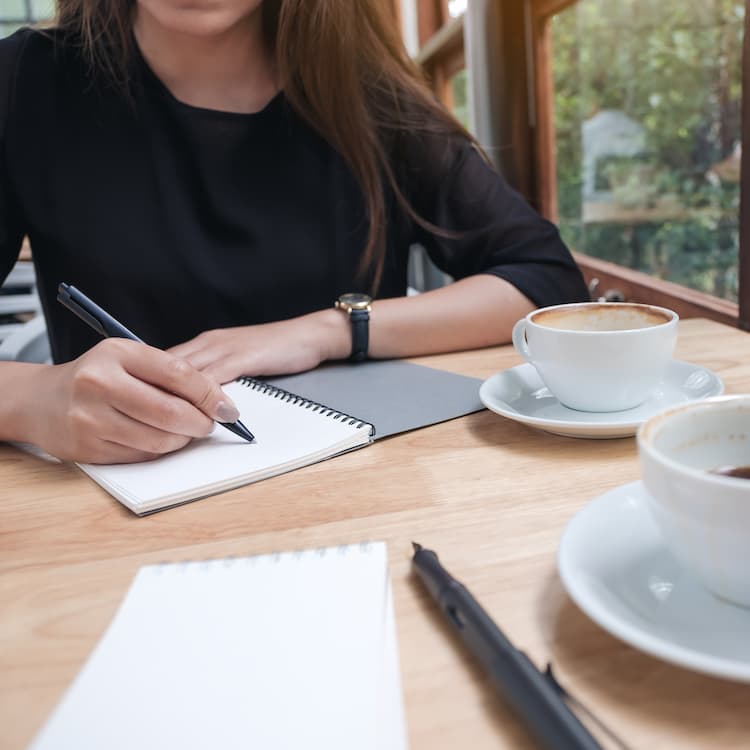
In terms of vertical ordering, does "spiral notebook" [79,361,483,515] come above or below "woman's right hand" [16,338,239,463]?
below

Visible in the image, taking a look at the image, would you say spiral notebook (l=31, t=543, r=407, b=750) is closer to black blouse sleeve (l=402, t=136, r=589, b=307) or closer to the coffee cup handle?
the coffee cup handle

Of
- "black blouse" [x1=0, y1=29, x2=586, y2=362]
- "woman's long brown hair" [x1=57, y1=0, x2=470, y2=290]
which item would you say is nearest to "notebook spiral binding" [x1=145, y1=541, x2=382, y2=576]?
"black blouse" [x1=0, y1=29, x2=586, y2=362]

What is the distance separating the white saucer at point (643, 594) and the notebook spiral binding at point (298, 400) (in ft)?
0.86

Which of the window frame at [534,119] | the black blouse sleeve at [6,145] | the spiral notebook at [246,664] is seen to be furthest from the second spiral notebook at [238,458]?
the window frame at [534,119]

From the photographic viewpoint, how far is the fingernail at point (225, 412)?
2.00ft

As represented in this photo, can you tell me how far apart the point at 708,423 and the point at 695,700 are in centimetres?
14

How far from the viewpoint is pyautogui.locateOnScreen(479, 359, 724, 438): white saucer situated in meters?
0.59

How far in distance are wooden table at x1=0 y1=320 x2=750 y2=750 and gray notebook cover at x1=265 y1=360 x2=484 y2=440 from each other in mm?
23

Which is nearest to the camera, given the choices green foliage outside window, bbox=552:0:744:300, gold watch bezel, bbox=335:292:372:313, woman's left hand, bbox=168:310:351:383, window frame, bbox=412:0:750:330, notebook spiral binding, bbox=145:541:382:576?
notebook spiral binding, bbox=145:541:382:576

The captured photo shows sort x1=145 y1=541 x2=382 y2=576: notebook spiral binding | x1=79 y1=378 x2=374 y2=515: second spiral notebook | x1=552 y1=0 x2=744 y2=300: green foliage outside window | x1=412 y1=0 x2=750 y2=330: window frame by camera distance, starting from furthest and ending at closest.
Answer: x1=412 y1=0 x2=750 y2=330: window frame
x1=552 y1=0 x2=744 y2=300: green foliage outside window
x1=79 y1=378 x2=374 y2=515: second spiral notebook
x1=145 y1=541 x2=382 y2=576: notebook spiral binding

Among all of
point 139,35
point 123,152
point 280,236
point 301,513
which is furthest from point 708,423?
point 139,35

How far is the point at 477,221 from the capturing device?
1.15 metres

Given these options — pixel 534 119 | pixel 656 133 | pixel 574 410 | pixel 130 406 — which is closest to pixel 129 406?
pixel 130 406

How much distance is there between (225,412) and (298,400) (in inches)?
4.6
